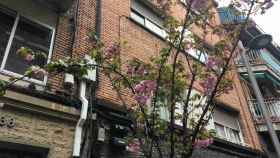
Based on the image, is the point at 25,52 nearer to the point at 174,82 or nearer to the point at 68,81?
the point at 68,81

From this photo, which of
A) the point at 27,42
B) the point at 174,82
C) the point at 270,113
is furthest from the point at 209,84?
the point at 270,113

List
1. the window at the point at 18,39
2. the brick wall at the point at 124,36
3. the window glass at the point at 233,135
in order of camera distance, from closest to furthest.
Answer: the window at the point at 18,39, the brick wall at the point at 124,36, the window glass at the point at 233,135

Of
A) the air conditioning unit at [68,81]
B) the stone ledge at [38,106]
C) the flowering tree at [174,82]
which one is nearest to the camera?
the flowering tree at [174,82]

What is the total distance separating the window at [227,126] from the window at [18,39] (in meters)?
7.16

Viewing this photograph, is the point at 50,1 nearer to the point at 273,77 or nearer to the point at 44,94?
the point at 44,94

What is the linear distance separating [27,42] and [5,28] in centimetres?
54

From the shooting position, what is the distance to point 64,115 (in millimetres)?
5785

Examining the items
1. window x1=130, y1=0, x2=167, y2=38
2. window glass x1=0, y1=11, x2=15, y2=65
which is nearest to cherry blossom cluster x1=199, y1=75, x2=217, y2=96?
window glass x1=0, y1=11, x2=15, y2=65

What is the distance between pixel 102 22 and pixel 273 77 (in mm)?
10371

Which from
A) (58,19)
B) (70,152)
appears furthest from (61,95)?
(58,19)

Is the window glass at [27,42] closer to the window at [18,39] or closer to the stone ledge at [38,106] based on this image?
the window at [18,39]

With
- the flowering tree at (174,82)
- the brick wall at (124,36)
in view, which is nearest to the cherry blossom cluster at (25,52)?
the flowering tree at (174,82)

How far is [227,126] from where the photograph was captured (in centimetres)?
1130

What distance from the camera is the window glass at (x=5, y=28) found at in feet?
19.4
